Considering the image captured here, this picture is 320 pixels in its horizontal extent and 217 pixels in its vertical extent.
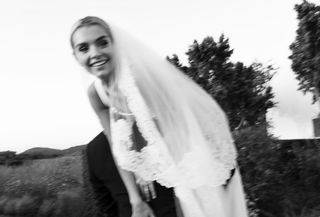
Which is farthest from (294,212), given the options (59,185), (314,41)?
(314,41)

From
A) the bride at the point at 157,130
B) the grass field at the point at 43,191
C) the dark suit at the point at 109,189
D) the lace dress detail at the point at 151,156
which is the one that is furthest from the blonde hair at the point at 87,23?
the grass field at the point at 43,191

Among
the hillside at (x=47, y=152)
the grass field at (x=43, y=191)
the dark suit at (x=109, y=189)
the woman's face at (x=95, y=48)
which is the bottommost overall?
the dark suit at (x=109, y=189)

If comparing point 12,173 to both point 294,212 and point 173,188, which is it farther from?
point 173,188

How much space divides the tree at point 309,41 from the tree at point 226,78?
3423 mm

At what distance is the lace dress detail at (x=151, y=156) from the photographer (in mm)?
Result: 1482

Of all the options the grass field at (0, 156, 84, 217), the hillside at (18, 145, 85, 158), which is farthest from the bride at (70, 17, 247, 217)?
the hillside at (18, 145, 85, 158)

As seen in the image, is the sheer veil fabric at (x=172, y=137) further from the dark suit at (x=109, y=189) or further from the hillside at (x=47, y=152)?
the hillside at (x=47, y=152)

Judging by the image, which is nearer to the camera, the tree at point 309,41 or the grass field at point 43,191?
the grass field at point 43,191

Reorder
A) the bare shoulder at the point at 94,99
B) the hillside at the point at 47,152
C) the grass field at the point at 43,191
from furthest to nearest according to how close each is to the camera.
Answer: the hillside at the point at 47,152, the grass field at the point at 43,191, the bare shoulder at the point at 94,99

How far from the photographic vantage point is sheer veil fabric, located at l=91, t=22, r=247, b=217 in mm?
1491

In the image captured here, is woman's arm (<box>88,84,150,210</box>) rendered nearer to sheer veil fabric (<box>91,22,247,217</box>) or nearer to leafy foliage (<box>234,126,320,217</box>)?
sheer veil fabric (<box>91,22,247,217</box>)

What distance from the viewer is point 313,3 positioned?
20.7 m

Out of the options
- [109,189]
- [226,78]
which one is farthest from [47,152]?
[109,189]

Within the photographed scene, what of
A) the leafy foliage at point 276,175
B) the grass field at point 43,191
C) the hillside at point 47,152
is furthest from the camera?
the hillside at point 47,152
